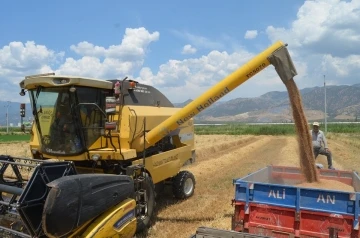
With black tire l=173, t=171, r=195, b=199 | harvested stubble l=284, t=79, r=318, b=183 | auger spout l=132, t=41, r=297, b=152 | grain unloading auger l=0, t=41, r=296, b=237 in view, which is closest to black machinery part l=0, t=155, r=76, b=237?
grain unloading auger l=0, t=41, r=296, b=237

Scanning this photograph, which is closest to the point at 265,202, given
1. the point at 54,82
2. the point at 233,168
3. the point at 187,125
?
the point at 54,82

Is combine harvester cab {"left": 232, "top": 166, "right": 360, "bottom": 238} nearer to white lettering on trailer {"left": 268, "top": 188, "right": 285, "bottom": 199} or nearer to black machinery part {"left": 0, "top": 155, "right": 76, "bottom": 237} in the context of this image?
white lettering on trailer {"left": 268, "top": 188, "right": 285, "bottom": 199}

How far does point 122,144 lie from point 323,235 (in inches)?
137

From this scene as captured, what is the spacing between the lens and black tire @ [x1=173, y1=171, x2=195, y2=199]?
809 cm

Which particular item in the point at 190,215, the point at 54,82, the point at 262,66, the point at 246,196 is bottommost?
the point at 190,215

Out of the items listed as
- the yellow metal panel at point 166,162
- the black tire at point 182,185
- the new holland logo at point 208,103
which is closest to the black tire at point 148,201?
the yellow metal panel at point 166,162

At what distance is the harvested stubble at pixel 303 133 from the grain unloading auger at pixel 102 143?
0.28 metres

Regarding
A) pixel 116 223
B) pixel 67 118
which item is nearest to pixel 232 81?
pixel 67 118

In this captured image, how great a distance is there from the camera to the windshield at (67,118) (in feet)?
19.0

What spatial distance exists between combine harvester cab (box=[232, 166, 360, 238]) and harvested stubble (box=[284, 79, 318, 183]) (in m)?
0.96

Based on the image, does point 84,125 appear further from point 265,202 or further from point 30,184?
point 265,202

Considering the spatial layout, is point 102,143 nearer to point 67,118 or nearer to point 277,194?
point 67,118

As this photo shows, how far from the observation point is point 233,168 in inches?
524

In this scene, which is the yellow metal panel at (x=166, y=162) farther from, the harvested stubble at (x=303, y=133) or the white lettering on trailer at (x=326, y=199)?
the white lettering on trailer at (x=326, y=199)
